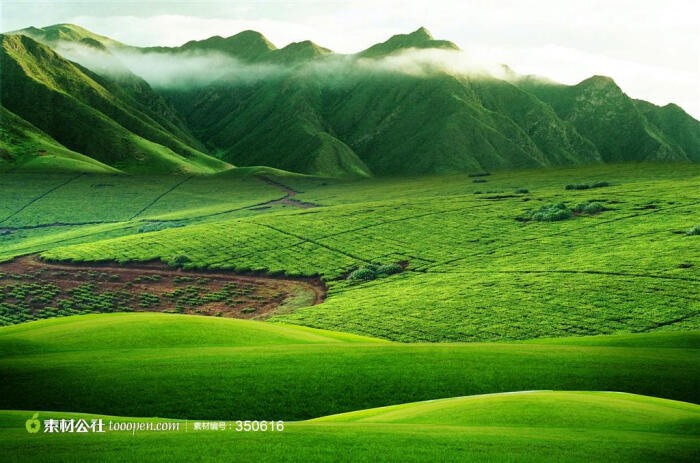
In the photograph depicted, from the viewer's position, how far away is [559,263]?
69125 mm

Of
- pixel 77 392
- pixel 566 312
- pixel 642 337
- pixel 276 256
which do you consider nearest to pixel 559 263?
pixel 566 312

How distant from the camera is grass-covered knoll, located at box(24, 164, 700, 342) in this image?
50.9 meters

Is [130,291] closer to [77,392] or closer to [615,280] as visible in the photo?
[77,392]

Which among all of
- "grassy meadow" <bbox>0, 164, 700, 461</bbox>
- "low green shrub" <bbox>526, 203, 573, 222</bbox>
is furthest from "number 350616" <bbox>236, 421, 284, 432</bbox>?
"low green shrub" <bbox>526, 203, 573, 222</bbox>

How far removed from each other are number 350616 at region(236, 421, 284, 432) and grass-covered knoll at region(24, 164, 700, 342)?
92.8 ft

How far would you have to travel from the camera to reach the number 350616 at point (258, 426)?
67.6ft

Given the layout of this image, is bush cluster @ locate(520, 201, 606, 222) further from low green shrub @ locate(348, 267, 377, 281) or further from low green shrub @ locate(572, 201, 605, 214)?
low green shrub @ locate(348, 267, 377, 281)

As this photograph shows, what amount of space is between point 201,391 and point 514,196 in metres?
113

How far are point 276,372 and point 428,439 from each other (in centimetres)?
1233

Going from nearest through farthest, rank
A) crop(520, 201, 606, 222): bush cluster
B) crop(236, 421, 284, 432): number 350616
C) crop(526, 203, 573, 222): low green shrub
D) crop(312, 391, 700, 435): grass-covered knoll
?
crop(236, 421, 284, 432): number 350616, crop(312, 391, 700, 435): grass-covered knoll, crop(526, 203, 573, 222): low green shrub, crop(520, 201, 606, 222): bush cluster

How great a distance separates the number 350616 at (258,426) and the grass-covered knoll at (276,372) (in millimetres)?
4890

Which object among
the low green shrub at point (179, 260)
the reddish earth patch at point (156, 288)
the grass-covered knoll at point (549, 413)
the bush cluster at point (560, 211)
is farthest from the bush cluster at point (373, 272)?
the grass-covered knoll at point (549, 413)

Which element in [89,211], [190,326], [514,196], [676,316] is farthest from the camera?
[89,211]

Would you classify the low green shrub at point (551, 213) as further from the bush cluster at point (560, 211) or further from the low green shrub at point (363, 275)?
the low green shrub at point (363, 275)
